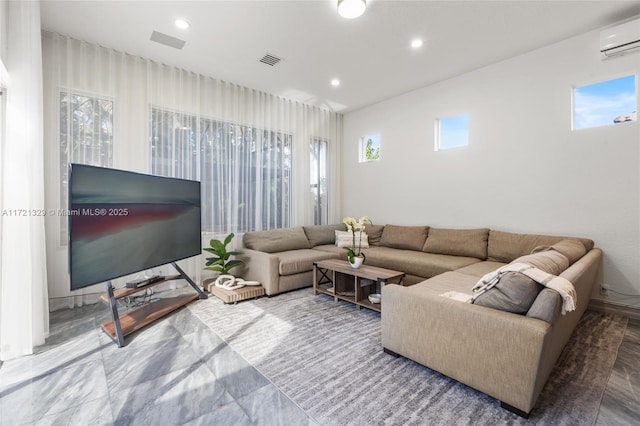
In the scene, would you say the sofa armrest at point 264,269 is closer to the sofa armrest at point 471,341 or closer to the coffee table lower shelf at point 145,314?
the coffee table lower shelf at point 145,314

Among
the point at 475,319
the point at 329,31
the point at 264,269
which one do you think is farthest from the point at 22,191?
the point at 475,319

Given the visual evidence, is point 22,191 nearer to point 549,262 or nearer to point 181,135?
point 181,135

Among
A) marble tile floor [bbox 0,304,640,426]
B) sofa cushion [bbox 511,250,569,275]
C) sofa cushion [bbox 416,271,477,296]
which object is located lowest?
marble tile floor [bbox 0,304,640,426]

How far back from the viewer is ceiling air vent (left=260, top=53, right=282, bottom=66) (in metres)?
3.36

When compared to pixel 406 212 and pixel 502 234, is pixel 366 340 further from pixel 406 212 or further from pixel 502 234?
pixel 406 212

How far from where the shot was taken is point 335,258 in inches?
155

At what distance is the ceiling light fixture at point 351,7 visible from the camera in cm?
230

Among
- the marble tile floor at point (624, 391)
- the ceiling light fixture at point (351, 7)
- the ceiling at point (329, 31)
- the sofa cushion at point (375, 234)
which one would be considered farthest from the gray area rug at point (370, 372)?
the ceiling at point (329, 31)

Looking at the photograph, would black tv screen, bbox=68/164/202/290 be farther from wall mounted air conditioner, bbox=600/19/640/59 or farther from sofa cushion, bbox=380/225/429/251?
wall mounted air conditioner, bbox=600/19/640/59

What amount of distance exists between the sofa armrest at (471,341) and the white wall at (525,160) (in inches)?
92.8

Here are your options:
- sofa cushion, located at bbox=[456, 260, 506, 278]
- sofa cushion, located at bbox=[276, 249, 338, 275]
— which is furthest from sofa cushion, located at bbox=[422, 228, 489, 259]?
sofa cushion, located at bbox=[276, 249, 338, 275]

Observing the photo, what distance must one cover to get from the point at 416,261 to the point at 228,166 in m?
2.81

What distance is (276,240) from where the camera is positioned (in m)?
4.03

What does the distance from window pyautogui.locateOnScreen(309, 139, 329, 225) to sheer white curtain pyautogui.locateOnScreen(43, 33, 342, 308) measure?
4.8 inches
